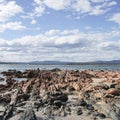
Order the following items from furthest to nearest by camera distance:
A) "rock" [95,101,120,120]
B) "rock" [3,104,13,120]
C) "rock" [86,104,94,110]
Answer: "rock" [86,104,94,110]
"rock" [3,104,13,120]
"rock" [95,101,120,120]

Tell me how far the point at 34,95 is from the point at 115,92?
25.5 ft

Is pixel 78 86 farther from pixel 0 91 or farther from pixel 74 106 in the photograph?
pixel 74 106

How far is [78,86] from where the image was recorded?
33.9 meters

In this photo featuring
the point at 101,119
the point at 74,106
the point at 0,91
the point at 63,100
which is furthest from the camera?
the point at 0,91

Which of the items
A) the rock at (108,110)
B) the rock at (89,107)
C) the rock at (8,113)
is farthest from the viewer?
the rock at (89,107)

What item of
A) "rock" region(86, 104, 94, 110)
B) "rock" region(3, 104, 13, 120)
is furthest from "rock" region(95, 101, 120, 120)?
"rock" region(3, 104, 13, 120)

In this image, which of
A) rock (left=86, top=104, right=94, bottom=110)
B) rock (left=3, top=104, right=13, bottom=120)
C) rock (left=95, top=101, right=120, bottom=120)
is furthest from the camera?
rock (left=86, top=104, right=94, bottom=110)

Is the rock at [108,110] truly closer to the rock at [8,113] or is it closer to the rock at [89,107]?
the rock at [89,107]

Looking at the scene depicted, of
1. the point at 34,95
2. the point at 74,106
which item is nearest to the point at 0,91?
the point at 34,95

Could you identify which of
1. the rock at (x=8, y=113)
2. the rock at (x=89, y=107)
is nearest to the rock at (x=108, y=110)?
the rock at (x=89, y=107)

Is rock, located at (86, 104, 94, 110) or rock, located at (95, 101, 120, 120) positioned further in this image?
rock, located at (86, 104, 94, 110)

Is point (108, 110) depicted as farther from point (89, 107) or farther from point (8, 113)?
point (8, 113)

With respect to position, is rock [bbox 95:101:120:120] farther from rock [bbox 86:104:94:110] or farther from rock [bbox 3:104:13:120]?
rock [bbox 3:104:13:120]

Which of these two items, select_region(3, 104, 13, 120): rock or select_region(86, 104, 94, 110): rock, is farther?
select_region(86, 104, 94, 110): rock
